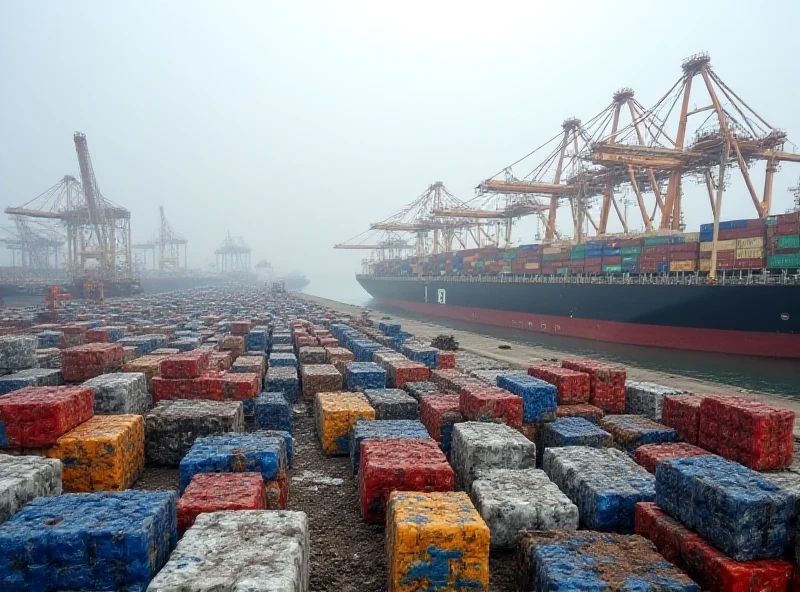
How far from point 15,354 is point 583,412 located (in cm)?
1309

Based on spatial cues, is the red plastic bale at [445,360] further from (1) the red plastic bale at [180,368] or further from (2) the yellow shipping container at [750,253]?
(2) the yellow shipping container at [750,253]

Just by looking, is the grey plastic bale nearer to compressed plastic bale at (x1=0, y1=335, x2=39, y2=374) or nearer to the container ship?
compressed plastic bale at (x1=0, y1=335, x2=39, y2=374)

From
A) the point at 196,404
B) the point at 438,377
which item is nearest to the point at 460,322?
the point at 438,377

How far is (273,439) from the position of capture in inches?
250

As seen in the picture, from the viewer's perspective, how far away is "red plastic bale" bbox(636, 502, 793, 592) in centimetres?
388

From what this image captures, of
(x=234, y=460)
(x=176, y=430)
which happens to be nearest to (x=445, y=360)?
(x=176, y=430)

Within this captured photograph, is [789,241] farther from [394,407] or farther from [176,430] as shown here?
[176,430]

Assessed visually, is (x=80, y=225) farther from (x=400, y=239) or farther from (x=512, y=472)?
(x=512, y=472)

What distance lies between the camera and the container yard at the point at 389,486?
3697 mm

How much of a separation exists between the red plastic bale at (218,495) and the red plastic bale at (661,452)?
17.1 ft

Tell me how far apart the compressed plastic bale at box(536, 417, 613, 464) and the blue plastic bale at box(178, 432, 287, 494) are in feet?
14.1

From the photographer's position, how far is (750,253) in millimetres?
28156

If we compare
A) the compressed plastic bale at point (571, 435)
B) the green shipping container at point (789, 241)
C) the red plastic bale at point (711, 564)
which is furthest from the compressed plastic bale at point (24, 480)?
the green shipping container at point (789, 241)

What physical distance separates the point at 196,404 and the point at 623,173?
38451mm
